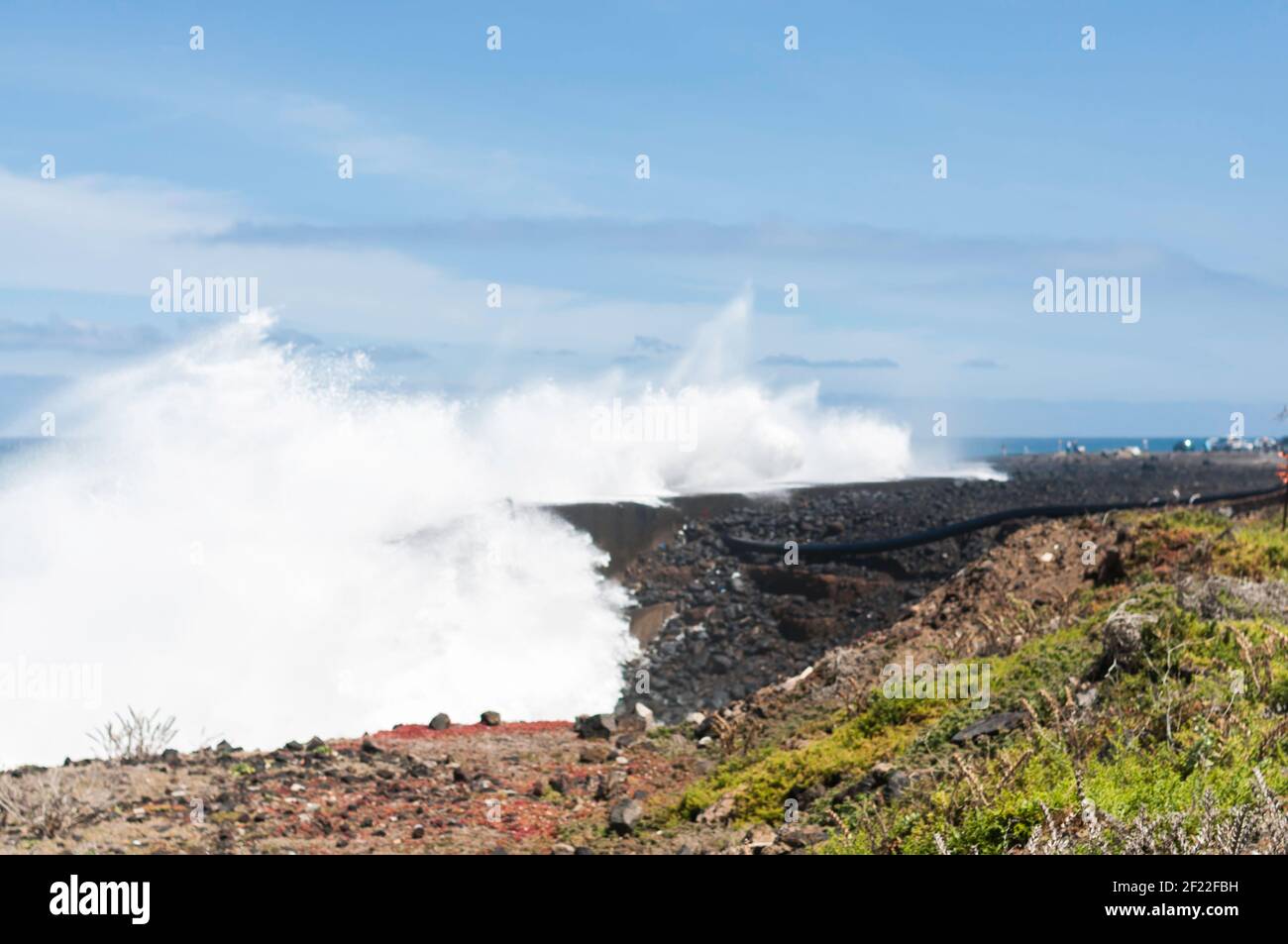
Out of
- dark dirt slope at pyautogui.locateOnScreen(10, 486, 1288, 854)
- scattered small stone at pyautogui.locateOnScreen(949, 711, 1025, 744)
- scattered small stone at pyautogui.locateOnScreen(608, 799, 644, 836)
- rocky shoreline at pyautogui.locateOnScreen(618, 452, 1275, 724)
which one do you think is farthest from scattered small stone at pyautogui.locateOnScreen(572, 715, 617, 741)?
scattered small stone at pyautogui.locateOnScreen(949, 711, 1025, 744)

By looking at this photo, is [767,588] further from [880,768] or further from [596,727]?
[880,768]

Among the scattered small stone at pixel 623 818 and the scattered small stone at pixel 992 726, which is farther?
the scattered small stone at pixel 623 818

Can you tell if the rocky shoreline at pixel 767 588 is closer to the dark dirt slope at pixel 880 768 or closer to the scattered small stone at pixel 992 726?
the dark dirt slope at pixel 880 768

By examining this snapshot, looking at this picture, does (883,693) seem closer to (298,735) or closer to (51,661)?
(298,735)

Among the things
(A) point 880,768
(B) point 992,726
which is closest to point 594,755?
(A) point 880,768

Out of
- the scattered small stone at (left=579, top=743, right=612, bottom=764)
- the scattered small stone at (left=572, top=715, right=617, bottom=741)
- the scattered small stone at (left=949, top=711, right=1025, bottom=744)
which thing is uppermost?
the scattered small stone at (left=949, top=711, right=1025, bottom=744)

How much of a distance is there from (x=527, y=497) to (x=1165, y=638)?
75.9ft

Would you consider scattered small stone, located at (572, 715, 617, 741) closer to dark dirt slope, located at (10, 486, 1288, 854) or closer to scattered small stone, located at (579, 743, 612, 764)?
dark dirt slope, located at (10, 486, 1288, 854)

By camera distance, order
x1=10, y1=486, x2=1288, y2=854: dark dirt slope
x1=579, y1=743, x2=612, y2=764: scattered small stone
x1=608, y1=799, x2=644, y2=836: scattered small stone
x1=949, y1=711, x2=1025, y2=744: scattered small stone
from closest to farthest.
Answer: x1=10, y1=486, x2=1288, y2=854: dark dirt slope < x1=949, y1=711, x2=1025, y2=744: scattered small stone < x1=608, y1=799, x2=644, y2=836: scattered small stone < x1=579, y1=743, x2=612, y2=764: scattered small stone

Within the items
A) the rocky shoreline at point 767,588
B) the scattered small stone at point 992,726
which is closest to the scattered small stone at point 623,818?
the scattered small stone at point 992,726

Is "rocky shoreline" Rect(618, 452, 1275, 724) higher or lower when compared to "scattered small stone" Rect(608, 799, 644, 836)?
higher

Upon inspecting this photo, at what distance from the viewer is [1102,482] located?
155 feet
